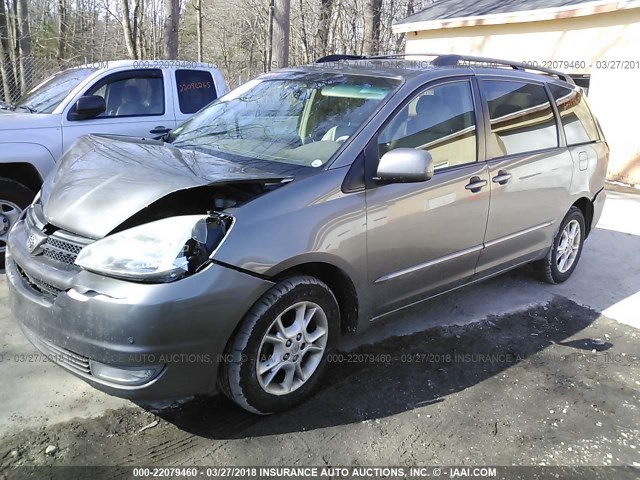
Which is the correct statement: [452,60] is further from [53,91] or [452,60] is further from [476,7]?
[476,7]

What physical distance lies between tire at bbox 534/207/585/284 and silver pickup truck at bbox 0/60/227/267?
11.8ft

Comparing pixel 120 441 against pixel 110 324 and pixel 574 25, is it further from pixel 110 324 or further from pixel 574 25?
pixel 574 25

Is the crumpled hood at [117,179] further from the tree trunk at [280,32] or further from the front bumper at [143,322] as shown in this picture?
the tree trunk at [280,32]

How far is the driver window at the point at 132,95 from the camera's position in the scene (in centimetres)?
560

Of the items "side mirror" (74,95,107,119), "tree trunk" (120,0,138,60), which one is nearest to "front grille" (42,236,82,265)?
"side mirror" (74,95,107,119)

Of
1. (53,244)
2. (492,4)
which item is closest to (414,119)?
(53,244)

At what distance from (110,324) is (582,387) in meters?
2.83

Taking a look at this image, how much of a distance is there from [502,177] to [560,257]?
159cm

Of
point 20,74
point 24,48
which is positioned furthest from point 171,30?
point 24,48

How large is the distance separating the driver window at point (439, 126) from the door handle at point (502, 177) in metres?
0.25

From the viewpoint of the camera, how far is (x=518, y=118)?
418 centimetres

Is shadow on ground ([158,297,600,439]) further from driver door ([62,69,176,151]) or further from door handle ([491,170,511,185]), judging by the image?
driver door ([62,69,176,151])

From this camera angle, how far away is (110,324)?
2.30 metres

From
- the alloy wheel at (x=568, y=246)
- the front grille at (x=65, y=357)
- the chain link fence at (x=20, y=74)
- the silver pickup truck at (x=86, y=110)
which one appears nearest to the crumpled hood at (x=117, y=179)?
the front grille at (x=65, y=357)
